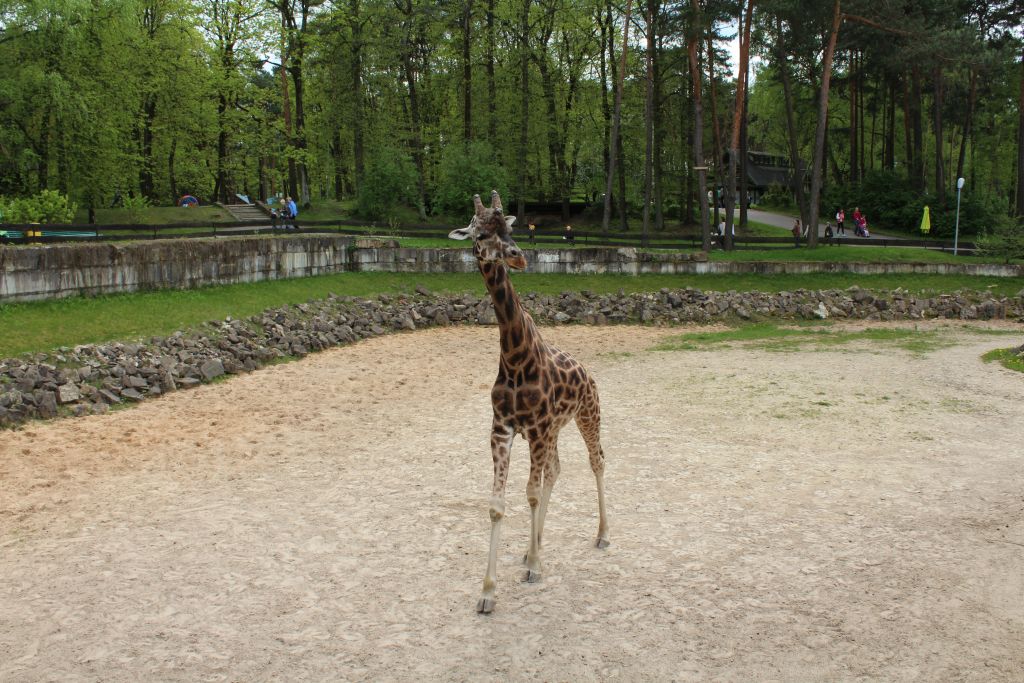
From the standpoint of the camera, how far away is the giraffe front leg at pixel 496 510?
802cm

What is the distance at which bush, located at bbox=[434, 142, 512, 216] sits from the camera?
42188 millimetres

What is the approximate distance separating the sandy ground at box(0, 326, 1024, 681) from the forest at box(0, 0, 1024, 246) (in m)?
24.3

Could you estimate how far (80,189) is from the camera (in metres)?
40.6

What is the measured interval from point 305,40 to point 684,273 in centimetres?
2685

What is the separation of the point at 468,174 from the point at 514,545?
34492 mm

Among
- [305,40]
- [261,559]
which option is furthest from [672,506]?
[305,40]

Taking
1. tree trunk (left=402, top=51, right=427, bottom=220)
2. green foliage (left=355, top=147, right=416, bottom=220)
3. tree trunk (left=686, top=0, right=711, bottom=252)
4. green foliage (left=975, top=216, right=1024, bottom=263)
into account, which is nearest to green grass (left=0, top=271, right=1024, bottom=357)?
green foliage (left=975, top=216, right=1024, bottom=263)

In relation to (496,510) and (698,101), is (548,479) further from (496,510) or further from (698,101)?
(698,101)

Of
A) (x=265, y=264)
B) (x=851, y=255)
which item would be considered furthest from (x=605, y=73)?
(x=265, y=264)

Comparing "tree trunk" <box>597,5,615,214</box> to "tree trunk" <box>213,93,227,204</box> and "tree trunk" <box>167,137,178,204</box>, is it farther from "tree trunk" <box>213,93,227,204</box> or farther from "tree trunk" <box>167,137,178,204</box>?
"tree trunk" <box>167,137,178,204</box>

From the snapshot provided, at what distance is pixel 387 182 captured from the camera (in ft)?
139

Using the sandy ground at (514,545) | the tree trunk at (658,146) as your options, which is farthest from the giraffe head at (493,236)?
the tree trunk at (658,146)

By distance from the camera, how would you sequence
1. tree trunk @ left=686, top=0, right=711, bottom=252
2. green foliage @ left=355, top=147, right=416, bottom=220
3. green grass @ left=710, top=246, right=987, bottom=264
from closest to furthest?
tree trunk @ left=686, top=0, right=711, bottom=252, green grass @ left=710, top=246, right=987, bottom=264, green foliage @ left=355, top=147, right=416, bottom=220

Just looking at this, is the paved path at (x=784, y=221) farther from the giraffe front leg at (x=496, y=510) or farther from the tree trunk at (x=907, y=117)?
the giraffe front leg at (x=496, y=510)
